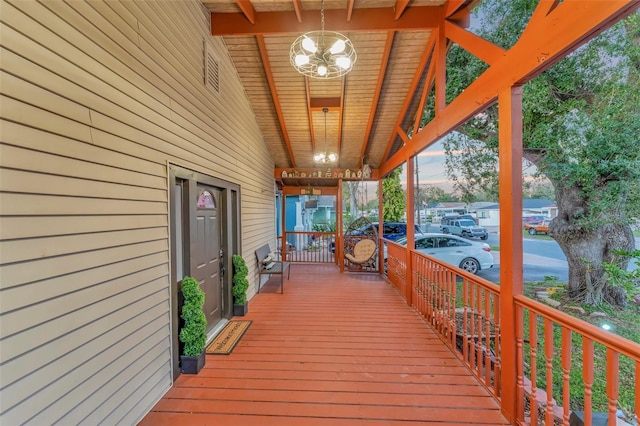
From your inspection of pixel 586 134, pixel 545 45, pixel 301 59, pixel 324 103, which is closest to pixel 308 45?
pixel 301 59

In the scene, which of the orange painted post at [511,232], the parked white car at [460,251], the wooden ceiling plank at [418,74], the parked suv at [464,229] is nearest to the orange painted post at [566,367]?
the orange painted post at [511,232]

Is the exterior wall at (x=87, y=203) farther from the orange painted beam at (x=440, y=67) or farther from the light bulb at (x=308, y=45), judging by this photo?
the orange painted beam at (x=440, y=67)

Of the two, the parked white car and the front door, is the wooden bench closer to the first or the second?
the front door

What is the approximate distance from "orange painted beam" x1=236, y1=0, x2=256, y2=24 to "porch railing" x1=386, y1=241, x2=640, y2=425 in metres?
4.05

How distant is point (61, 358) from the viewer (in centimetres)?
142

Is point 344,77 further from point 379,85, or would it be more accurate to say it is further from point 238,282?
point 238,282

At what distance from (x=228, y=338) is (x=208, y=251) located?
1.13 m

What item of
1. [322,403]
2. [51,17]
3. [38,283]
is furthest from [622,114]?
[38,283]

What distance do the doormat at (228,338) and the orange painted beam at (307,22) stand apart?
13.2ft

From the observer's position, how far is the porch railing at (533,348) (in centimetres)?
141

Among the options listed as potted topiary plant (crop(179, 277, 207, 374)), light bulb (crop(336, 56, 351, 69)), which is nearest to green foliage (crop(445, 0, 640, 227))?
light bulb (crop(336, 56, 351, 69))

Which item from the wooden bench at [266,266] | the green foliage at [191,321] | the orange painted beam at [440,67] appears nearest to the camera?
the green foliage at [191,321]

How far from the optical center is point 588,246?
16.3 feet

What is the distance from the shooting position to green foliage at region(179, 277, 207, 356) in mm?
2607
